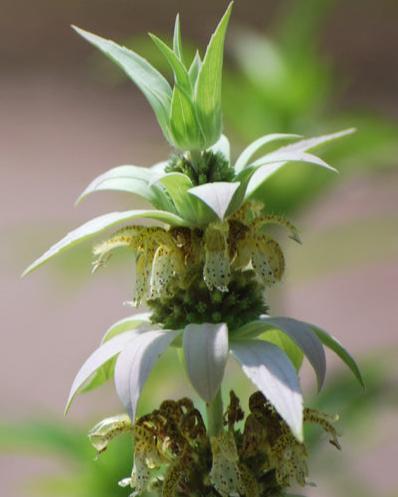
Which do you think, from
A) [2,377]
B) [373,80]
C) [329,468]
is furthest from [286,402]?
[373,80]

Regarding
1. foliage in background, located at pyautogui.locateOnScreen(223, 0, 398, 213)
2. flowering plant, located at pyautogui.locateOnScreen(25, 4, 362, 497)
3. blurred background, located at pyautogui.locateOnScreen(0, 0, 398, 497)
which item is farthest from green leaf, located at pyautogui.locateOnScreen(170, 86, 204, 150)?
foliage in background, located at pyautogui.locateOnScreen(223, 0, 398, 213)

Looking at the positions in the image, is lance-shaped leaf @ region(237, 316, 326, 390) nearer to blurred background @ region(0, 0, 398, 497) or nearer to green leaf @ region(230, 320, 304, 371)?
green leaf @ region(230, 320, 304, 371)

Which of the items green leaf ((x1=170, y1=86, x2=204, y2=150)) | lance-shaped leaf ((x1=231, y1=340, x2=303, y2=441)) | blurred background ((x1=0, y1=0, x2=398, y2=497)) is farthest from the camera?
blurred background ((x1=0, y1=0, x2=398, y2=497))

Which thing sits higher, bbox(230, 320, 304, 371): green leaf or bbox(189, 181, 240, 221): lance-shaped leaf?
bbox(189, 181, 240, 221): lance-shaped leaf

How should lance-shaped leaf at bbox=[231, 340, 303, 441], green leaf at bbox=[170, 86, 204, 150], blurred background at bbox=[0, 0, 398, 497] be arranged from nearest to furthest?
lance-shaped leaf at bbox=[231, 340, 303, 441], green leaf at bbox=[170, 86, 204, 150], blurred background at bbox=[0, 0, 398, 497]

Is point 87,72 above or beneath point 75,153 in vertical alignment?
above

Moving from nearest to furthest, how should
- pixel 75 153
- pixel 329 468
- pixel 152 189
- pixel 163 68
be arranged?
pixel 152 189, pixel 329 468, pixel 163 68, pixel 75 153

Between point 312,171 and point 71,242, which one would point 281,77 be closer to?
point 312,171
